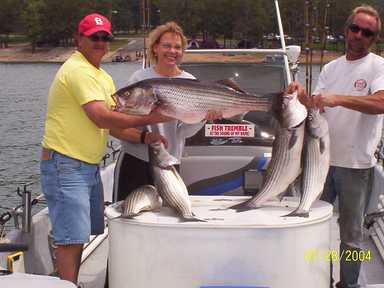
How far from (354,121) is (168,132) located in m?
1.16

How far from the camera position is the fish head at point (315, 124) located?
3.78 m

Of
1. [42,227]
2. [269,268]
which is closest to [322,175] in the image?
[269,268]

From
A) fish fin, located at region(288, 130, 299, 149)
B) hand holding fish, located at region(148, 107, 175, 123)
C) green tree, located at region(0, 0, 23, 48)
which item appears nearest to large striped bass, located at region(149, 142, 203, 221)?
hand holding fish, located at region(148, 107, 175, 123)

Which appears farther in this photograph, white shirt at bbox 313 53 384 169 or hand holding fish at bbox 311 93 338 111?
white shirt at bbox 313 53 384 169

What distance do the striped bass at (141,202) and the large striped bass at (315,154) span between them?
83 cm

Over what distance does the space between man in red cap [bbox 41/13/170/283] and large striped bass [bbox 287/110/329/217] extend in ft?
2.85

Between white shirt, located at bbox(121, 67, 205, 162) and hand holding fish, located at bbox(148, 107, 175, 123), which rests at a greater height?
hand holding fish, located at bbox(148, 107, 175, 123)

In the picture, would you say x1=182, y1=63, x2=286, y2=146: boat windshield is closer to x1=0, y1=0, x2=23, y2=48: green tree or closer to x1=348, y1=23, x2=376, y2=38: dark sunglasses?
x1=348, y1=23, x2=376, y2=38: dark sunglasses

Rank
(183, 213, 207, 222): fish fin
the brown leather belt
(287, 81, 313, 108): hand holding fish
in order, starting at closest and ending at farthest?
1. (183, 213, 207, 222): fish fin
2. (287, 81, 313, 108): hand holding fish
3. the brown leather belt

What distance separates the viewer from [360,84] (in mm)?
4109

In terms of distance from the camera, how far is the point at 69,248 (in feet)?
13.2

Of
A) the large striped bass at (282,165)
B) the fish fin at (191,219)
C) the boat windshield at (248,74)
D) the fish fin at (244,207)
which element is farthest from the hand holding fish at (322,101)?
the boat windshield at (248,74)

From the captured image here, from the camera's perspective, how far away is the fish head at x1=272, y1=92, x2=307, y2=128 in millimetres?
3674

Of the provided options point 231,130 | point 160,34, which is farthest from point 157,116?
point 231,130
